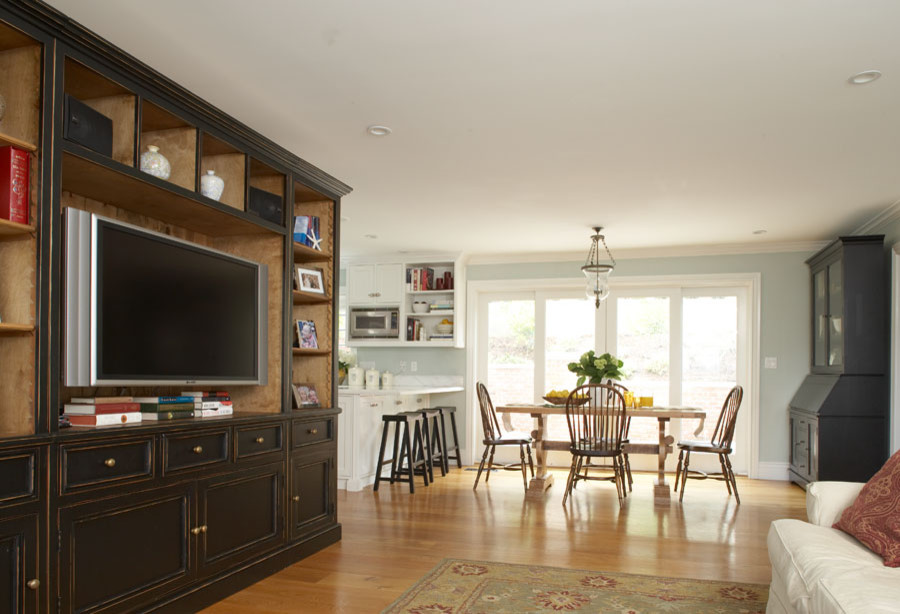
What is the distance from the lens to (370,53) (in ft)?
9.20

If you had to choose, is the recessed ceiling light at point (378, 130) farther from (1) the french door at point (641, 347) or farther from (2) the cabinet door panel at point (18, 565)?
(1) the french door at point (641, 347)

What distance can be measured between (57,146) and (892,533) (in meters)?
3.04

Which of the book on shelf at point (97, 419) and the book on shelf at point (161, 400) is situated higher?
the book on shelf at point (161, 400)

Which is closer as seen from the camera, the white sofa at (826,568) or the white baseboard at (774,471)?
the white sofa at (826,568)

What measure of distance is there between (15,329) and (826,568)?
262 cm

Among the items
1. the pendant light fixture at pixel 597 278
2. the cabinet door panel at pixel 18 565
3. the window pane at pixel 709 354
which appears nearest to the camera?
the cabinet door panel at pixel 18 565

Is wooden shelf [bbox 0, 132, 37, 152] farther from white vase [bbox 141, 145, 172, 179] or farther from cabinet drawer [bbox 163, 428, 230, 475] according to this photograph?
cabinet drawer [bbox 163, 428, 230, 475]

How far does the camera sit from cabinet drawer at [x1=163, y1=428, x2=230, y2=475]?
9.33ft

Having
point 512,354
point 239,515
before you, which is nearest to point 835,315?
point 512,354

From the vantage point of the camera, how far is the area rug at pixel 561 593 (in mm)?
3072

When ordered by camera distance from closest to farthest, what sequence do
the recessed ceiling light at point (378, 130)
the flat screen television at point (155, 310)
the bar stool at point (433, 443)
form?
1. the flat screen television at point (155, 310)
2. the recessed ceiling light at point (378, 130)
3. the bar stool at point (433, 443)

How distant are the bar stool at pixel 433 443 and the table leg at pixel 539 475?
1.03 m

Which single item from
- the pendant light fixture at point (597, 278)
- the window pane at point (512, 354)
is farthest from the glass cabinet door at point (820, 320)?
the window pane at point (512, 354)

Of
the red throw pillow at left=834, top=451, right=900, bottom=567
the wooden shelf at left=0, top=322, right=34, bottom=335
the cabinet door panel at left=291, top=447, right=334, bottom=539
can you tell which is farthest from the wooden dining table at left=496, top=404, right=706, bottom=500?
the wooden shelf at left=0, top=322, right=34, bottom=335
